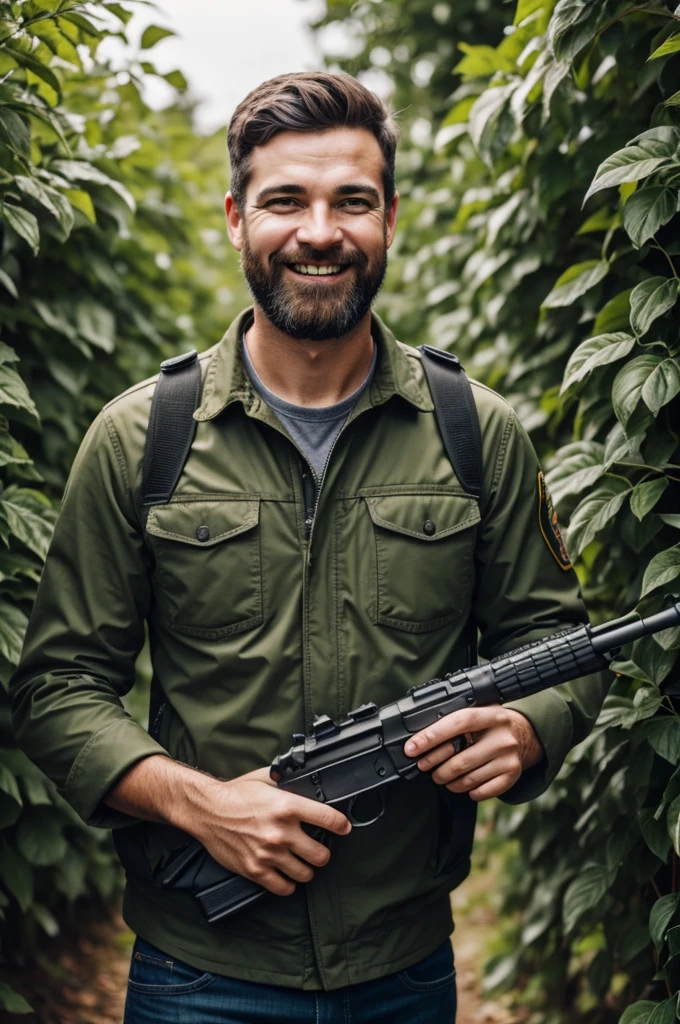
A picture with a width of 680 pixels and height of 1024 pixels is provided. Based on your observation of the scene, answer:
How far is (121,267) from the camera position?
169 inches

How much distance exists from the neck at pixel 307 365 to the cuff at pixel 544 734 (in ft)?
2.59

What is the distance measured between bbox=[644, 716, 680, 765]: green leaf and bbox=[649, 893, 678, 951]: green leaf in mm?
307

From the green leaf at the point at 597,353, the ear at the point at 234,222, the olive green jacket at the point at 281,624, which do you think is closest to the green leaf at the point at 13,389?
the olive green jacket at the point at 281,624

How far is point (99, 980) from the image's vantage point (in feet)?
13.5

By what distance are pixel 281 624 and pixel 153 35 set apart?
2.20 metres

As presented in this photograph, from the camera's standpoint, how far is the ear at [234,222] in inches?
99.2

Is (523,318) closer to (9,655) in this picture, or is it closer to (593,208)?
(593,208)

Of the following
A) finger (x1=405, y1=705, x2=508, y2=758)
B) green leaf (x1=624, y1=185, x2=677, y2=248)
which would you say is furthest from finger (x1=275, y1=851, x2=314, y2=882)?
green leaf (x1=624, y1=185, x2=677, y2=248)

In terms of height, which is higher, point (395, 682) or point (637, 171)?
point (637, 171)

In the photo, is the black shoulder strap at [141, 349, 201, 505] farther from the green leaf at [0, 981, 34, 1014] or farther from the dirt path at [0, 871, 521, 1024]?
the dirt path at [0, 871, 521, 1024]

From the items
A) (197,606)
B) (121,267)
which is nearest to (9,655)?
(197,606)

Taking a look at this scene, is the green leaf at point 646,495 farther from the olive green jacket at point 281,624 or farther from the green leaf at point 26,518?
the green leaf at point 26,518

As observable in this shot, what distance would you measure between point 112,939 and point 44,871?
0.92m

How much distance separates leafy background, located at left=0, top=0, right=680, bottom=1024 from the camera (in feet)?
8.34
